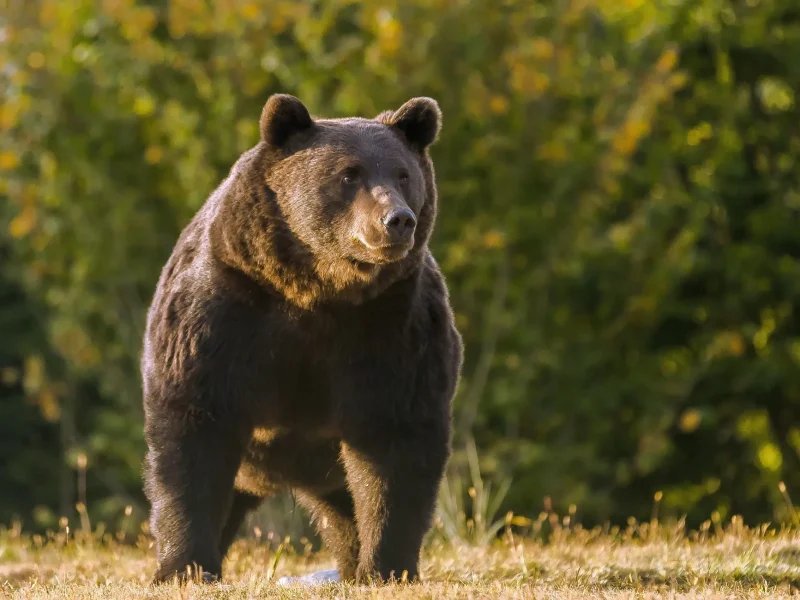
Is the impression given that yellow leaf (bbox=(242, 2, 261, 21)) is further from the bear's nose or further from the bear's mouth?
the bear's nose

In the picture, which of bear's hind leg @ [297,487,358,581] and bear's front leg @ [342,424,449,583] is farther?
bear's hind leg @ [297,487,358,581]

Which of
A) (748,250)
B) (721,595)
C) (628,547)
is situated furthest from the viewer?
(748,250)

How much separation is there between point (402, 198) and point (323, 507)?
193 cm

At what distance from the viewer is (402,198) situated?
602 cm

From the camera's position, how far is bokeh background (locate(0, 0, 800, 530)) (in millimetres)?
17562

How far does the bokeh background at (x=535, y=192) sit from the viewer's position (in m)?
17.6

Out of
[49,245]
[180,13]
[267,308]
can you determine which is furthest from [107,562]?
[49,245]

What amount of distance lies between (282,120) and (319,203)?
0.47 metres

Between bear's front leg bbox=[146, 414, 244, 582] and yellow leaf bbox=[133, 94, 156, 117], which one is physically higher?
yellow leaf bbox=[133, 94, 156, 117]

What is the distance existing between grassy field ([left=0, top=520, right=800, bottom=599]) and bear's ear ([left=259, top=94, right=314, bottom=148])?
6.06 ft

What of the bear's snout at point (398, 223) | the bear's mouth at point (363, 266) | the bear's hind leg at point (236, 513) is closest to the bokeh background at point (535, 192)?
the bear's hind leg at point (236, 513)

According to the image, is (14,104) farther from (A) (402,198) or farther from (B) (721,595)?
(B) (721,595)


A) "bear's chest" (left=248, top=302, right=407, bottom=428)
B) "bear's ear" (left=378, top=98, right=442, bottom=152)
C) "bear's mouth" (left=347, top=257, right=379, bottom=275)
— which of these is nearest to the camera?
"bear's mouth" (left=347, top=257, right=379, bottom=275)

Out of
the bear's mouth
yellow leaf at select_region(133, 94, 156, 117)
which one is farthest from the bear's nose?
yellow leaf at select_region(133, 94, 156, 117)
